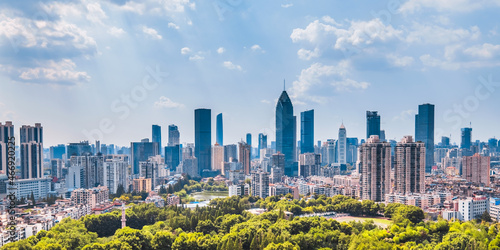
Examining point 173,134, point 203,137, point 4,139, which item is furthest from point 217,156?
point 4,139

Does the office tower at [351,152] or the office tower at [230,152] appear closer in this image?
the office tower at [230,152]

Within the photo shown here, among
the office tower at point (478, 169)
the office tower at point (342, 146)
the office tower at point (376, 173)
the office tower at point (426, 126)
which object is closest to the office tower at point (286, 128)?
the office tower at point (342, 146)

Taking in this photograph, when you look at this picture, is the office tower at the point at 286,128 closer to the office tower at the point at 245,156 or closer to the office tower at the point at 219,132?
the office tower at the point at 245,156

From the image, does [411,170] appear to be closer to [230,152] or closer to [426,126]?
[426,126]

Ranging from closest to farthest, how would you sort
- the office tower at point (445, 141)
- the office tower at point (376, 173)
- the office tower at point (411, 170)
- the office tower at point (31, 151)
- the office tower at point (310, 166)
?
the office tower at point (411, 170)
the office tower at point (376, 173)
the office tower at point (31, 151)
the office tower at point (310, 166)
the office tower at point (445, 141)

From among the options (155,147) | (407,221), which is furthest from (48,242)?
(155,147)

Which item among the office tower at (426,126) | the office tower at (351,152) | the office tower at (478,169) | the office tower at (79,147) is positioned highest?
the office tower at (426,126)
